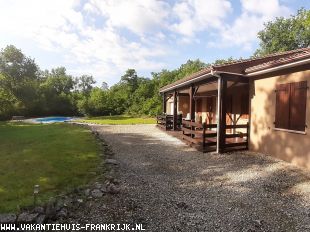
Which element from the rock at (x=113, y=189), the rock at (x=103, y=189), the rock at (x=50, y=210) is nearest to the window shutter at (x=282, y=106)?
the rock at (x=113, y=189)

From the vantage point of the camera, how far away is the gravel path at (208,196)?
446cm

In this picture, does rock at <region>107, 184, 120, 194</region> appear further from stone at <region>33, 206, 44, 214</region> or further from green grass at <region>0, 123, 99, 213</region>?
stone at <region>33, 206, 44, 214</region>

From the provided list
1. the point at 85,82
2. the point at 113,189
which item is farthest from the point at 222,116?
the point at 85,82

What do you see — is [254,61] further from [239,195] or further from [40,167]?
[40,167]

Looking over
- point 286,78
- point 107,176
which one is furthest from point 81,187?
point 286,78

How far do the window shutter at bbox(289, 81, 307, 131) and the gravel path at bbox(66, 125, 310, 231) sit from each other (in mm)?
1285

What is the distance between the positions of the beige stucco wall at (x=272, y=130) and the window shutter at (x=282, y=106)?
20 centimetres

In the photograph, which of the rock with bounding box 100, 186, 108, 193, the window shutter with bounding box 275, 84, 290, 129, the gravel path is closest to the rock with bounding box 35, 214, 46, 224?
the gravel path

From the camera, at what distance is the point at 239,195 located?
5727mm

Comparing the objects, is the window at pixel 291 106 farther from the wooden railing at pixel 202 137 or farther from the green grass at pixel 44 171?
the green grass at pixel 44 171

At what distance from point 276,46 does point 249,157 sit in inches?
1359

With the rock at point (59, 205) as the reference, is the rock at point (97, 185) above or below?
above

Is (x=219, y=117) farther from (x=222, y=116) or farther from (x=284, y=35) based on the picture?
(x=284, y=35)

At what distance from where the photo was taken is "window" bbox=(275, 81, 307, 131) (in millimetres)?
7758
